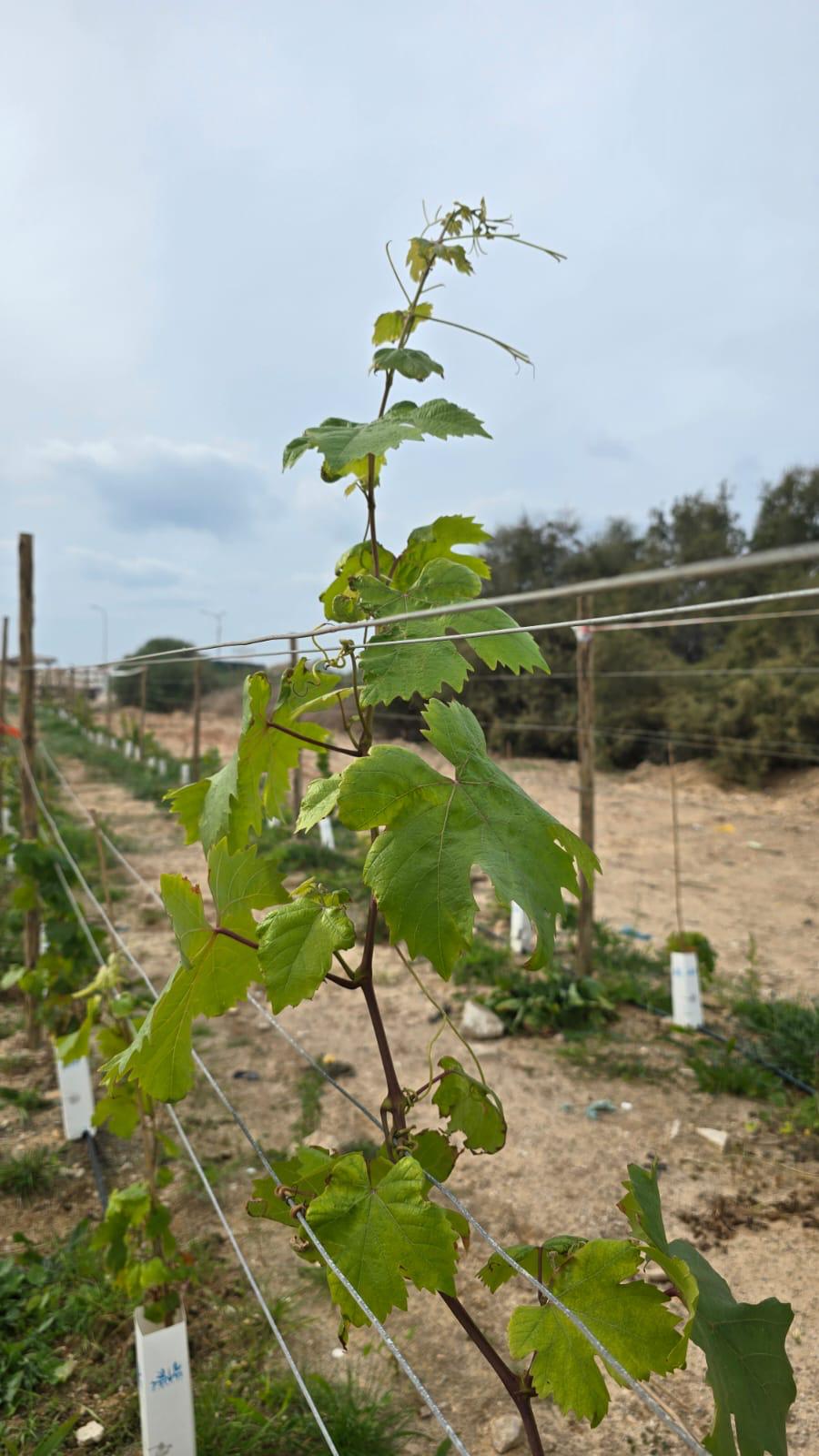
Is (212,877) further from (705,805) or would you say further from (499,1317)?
(705,805)

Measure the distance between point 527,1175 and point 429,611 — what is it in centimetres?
345

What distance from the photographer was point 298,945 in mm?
1096

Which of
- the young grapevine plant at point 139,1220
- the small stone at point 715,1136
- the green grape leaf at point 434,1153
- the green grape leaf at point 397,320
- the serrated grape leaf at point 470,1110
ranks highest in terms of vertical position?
the green grape leaf at point 397,320

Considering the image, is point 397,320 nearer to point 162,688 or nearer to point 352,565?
point 352,565

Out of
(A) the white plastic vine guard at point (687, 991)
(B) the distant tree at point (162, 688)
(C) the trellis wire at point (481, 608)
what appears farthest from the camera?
(B) the distant tree at point (162, 688)

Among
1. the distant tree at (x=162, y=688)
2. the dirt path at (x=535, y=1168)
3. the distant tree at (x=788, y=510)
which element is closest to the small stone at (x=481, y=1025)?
the dirt path at (x=535, y=1168)

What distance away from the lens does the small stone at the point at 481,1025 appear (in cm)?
518

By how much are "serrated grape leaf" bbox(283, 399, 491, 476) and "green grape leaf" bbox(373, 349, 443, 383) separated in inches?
1.7

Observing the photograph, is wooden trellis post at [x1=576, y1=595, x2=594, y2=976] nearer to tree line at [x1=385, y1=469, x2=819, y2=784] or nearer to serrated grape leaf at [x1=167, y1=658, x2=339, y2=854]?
serrated grape leaf at [x1=167, y1=658, x2=339, y2=854]

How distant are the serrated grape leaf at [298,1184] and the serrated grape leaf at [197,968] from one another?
7.1 inches

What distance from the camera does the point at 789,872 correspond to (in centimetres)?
1011

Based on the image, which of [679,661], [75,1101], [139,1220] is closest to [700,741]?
[679,661]

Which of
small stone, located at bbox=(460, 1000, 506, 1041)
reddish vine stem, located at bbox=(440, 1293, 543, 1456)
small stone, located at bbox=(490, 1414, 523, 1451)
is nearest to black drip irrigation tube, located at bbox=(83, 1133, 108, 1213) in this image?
small stone, located at bbox=(490, 1414, 523, 1451)

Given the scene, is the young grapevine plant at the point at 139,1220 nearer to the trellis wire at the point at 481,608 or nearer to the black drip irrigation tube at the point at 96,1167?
the black drip irrigation tube at the point at 96,1167
